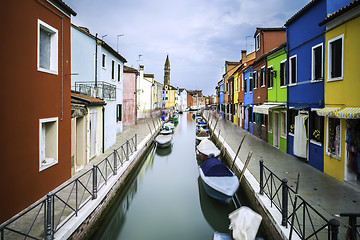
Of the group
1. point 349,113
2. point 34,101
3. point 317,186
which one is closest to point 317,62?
point 349,113

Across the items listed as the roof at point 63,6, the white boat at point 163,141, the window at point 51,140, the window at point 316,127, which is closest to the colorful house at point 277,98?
the window at point 316,127

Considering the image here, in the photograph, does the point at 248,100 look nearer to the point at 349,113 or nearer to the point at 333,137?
the point at 333,137

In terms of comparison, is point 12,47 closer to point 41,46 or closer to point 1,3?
point 1,3

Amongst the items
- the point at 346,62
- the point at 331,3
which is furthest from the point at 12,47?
the point at 331,3

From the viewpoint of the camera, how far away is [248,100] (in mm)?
20641

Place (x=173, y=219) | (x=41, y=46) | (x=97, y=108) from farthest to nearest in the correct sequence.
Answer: (x=97, y=108)
(x=173, y=219)
(x=41, y=46)

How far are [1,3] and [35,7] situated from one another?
1319 millimetres

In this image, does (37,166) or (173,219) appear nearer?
(37,166)

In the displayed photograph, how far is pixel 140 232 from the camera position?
696 centimetres

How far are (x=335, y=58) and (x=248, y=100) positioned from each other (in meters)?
12.6

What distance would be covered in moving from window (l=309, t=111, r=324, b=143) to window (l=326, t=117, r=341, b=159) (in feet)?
1.59

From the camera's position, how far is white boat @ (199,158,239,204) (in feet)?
25.1

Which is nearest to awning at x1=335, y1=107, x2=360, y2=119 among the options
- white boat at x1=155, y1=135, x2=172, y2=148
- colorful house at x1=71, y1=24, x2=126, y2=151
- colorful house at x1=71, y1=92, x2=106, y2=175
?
colorful house at x1=71, y1=92, x2=106, y2=175

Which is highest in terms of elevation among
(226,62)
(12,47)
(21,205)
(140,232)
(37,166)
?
(226,62)
